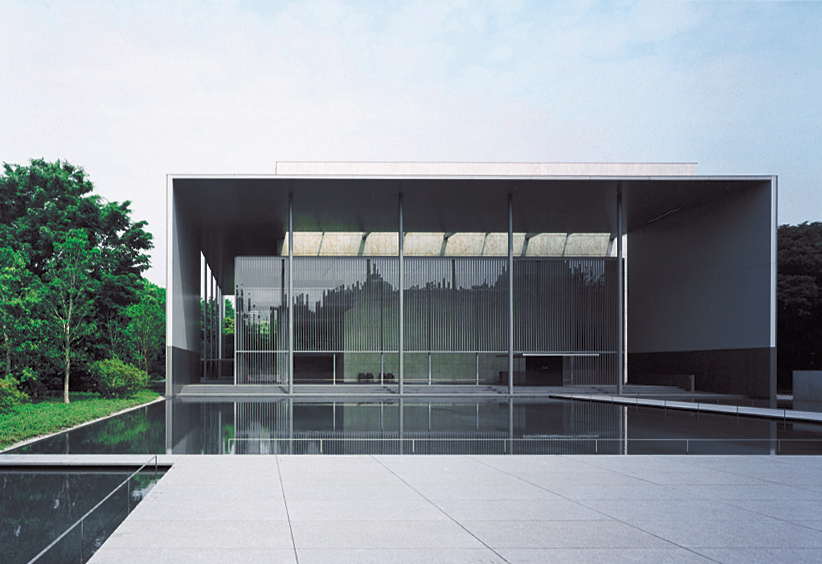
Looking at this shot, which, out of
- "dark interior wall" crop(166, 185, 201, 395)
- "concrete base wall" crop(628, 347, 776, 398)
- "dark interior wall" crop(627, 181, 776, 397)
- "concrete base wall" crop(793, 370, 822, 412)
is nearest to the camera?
"concrete base wall" crop(793, 370, 822, 412)

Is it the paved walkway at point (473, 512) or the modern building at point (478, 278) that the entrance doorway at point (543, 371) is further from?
the paved walkway at point (473, 512)

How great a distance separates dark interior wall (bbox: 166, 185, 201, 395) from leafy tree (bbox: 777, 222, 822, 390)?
1065 inches

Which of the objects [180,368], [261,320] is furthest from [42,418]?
[261,320]

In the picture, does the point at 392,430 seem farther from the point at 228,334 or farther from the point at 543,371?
the point at 228,334

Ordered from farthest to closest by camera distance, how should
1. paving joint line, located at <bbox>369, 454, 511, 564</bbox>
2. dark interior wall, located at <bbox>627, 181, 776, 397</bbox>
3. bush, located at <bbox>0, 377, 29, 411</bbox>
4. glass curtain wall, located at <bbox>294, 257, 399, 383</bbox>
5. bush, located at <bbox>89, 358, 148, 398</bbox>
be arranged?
glass curtain wall, located at <bbox>294, 257, 399, 383</bbox>
dark interior wall, located at <bbox>627, 181, 776, 397</bbox>
bush, located at <bbox>89, 358, 148, 398</bbox>
bush, located at <bbox>0, 377, 29, 411</bbox>
paving joint line, located at <bbox>369, 454, 511, 564</bbox>

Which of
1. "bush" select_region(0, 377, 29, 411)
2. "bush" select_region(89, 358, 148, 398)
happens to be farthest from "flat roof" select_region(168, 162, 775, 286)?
"bush" select_region(0, 377, 29, 411)

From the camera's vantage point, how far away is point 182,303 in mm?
27531

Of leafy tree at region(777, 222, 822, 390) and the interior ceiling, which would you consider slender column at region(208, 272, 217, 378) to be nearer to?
the interior ceiling

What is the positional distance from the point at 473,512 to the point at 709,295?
79.5 ft

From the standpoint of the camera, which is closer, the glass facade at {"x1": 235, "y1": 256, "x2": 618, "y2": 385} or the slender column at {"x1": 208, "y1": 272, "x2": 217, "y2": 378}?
the glass facade at {"x1": 235, "y1": 256, "x2": 618, "y2": 385}

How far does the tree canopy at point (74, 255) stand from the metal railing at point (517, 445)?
14.4 metres

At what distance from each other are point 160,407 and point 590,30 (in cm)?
1615

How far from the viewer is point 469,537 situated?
5.32 metres

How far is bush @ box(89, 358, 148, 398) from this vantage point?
23.5 metres
